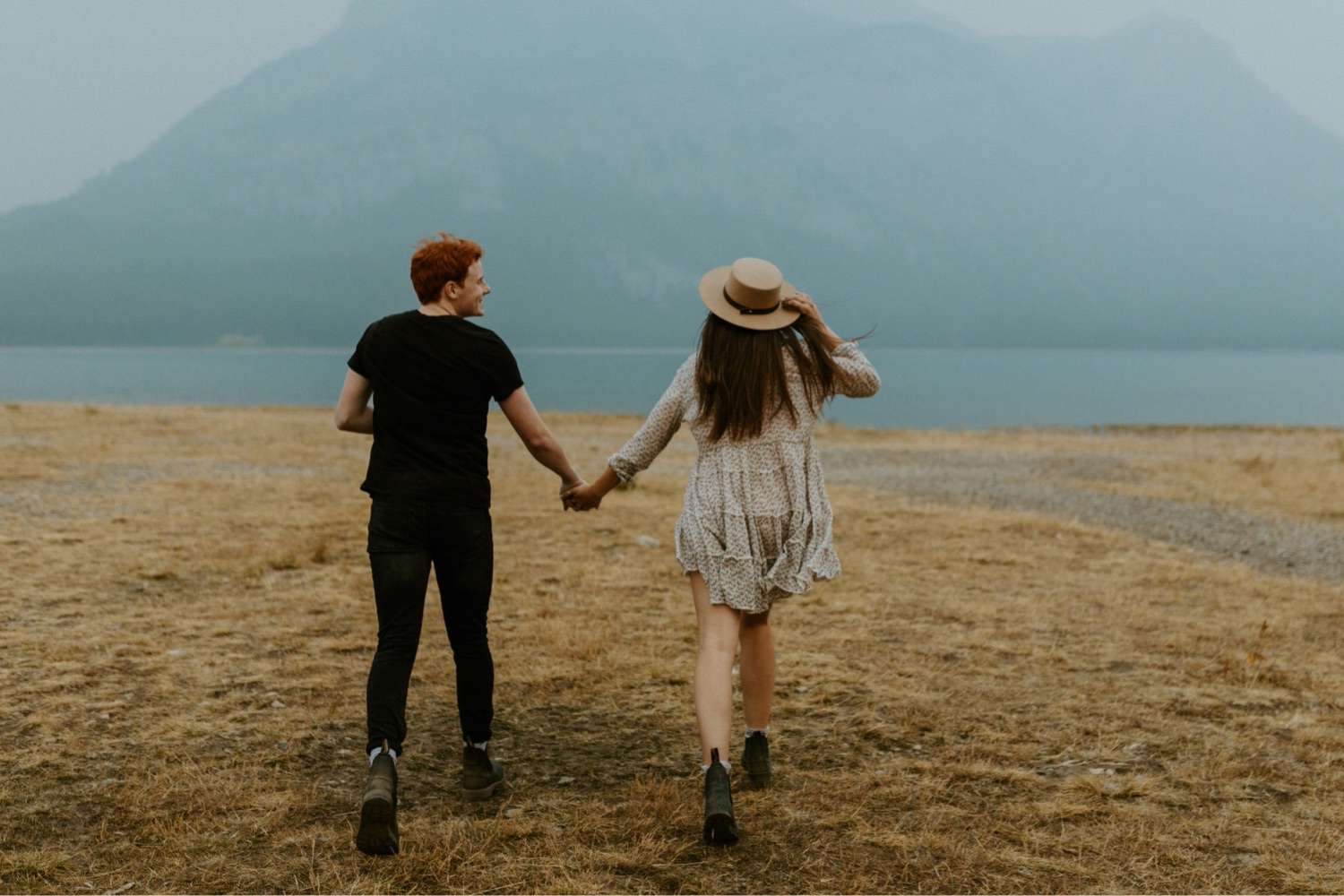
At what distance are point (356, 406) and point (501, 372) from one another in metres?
0.61

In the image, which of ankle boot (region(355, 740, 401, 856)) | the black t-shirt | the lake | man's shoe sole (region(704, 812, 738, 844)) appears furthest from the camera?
the lake

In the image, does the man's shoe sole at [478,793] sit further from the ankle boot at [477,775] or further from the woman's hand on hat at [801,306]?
the woman's hand on hat at [801,306]

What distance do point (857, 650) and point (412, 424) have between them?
12.2 ft

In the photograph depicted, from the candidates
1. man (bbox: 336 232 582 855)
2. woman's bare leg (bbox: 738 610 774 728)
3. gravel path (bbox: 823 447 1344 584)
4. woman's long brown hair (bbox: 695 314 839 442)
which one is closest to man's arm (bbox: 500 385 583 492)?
man (bbox: 336 232 582 855)

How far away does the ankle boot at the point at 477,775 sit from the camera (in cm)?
441

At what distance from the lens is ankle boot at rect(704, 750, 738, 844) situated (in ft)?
12.7

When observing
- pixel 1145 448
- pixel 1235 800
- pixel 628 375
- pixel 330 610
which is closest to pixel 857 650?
pixel 1235 800

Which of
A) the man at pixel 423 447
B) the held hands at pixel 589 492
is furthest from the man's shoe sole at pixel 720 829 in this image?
the held hands at pixel 589 492

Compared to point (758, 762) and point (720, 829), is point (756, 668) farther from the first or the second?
point (720, 829)

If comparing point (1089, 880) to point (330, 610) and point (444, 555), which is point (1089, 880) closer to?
point (444, 555)

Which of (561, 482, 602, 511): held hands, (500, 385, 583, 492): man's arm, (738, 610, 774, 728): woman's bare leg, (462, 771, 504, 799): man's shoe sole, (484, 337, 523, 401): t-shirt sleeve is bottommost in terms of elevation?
(462, 771, 504, 799): man's shoe sole

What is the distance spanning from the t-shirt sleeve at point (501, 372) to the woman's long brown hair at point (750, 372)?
0.70 metres

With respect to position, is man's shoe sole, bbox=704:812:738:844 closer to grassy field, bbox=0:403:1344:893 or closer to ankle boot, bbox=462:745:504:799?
grassy field, bbox=0:403:1344:893

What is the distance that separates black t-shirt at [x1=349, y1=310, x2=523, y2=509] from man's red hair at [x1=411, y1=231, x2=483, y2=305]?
11cm
